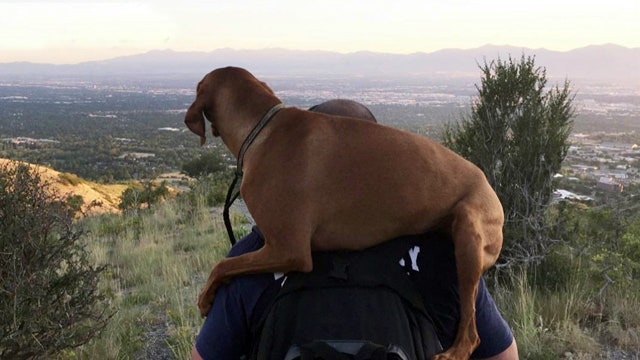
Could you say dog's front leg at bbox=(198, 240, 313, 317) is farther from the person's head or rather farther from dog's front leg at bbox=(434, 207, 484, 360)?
the person's head

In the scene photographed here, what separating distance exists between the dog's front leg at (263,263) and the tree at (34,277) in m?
1.68

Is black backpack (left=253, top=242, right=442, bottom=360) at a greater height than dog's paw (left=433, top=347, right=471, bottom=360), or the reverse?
black backpack (left=253, top=242, right=442, bottom=360)

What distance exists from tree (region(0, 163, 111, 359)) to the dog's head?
144 cm

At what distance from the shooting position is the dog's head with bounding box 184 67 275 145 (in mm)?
2836

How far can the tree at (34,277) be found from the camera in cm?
346

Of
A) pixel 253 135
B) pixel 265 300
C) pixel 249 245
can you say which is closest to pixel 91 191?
pixel 253 135

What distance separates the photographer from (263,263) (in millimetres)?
2221

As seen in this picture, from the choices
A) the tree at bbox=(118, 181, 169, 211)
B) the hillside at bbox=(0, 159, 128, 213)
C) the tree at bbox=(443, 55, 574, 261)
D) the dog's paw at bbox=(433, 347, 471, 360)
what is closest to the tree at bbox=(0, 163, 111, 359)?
the dog's paw at bbox=(433, 347, 471, 360)

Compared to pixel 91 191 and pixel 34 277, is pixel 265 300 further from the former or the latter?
pixel 91 191

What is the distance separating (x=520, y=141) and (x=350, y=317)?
16.5ft

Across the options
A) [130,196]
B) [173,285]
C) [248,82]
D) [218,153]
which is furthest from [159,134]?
[248,82]

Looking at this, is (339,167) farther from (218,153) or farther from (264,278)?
(218,153)

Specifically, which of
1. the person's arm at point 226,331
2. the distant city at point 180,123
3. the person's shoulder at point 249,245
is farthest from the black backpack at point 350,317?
the distant city at point 180,123

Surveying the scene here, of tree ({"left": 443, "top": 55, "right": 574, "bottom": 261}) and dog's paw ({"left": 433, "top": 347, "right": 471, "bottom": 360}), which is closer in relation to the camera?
A: dog's paw ({"left": 433, "top": 347, "right": 471, "bottom": 360})
